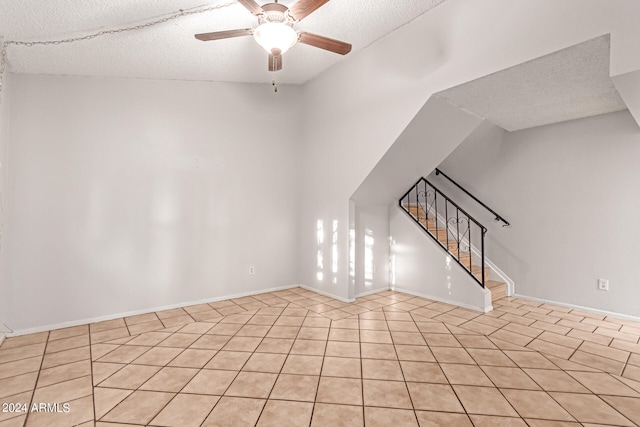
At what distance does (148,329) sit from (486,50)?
14.3ft

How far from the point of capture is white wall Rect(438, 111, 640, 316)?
3.76m

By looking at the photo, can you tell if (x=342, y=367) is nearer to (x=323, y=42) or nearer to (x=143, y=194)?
(x=323, y=42)

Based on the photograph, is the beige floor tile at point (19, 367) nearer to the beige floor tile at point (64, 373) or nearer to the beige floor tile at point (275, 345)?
the beige floor tile at point (64, 373)

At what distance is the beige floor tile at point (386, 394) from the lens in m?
2.03

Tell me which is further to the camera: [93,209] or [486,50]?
[93,209]

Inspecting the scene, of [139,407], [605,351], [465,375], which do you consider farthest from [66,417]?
[605,351]

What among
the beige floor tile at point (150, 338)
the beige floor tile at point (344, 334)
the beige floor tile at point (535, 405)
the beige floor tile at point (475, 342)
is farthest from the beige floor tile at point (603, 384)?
the beige floor tile at point (150, 338)

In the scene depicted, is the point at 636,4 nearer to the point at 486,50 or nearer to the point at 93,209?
the point at 486,50

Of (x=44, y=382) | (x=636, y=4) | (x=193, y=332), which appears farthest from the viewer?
(x=193, y=332)

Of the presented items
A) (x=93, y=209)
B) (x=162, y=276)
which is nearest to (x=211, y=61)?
(x=93, y=209)

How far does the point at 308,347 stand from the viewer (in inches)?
114

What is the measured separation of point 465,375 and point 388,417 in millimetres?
861

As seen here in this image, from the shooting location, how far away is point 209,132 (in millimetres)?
4379

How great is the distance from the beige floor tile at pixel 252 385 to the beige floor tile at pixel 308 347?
0.45m
